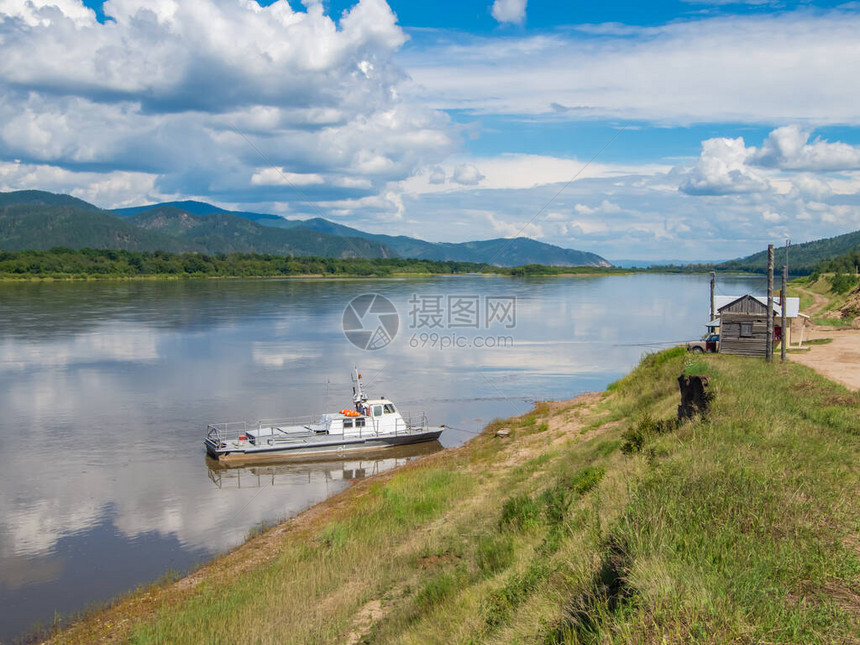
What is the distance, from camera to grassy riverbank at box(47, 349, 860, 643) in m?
5.45

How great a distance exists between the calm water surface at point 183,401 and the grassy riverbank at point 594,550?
315cm

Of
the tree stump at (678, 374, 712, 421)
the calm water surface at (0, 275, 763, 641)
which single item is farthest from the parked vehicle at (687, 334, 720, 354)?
the tree stump at (678, 374, 712, 421)

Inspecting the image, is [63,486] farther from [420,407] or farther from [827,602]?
[827,602]

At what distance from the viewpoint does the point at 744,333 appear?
1051 inches

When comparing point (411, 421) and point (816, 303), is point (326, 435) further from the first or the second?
point (816, 303)

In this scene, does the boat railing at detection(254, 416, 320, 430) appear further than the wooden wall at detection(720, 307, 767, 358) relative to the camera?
Yes

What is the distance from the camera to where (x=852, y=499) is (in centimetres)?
775

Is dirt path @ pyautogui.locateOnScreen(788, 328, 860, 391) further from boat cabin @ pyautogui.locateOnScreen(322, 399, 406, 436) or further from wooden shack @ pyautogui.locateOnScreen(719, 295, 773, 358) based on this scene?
boat cabin @ pyautogui.locateOnScreen(322, 399, 406, 436)

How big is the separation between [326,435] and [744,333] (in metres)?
18.1

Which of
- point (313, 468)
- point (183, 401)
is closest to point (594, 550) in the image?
point (313, 468)

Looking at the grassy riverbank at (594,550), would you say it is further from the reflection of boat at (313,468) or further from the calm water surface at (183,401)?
the reflection of boat at (313,468)

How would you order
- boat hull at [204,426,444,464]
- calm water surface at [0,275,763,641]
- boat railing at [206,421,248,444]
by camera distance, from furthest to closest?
boat railing at [206,421,248,444] → boat hull at [204,426,444,464] → calm water surface at [0,275,763,641]
